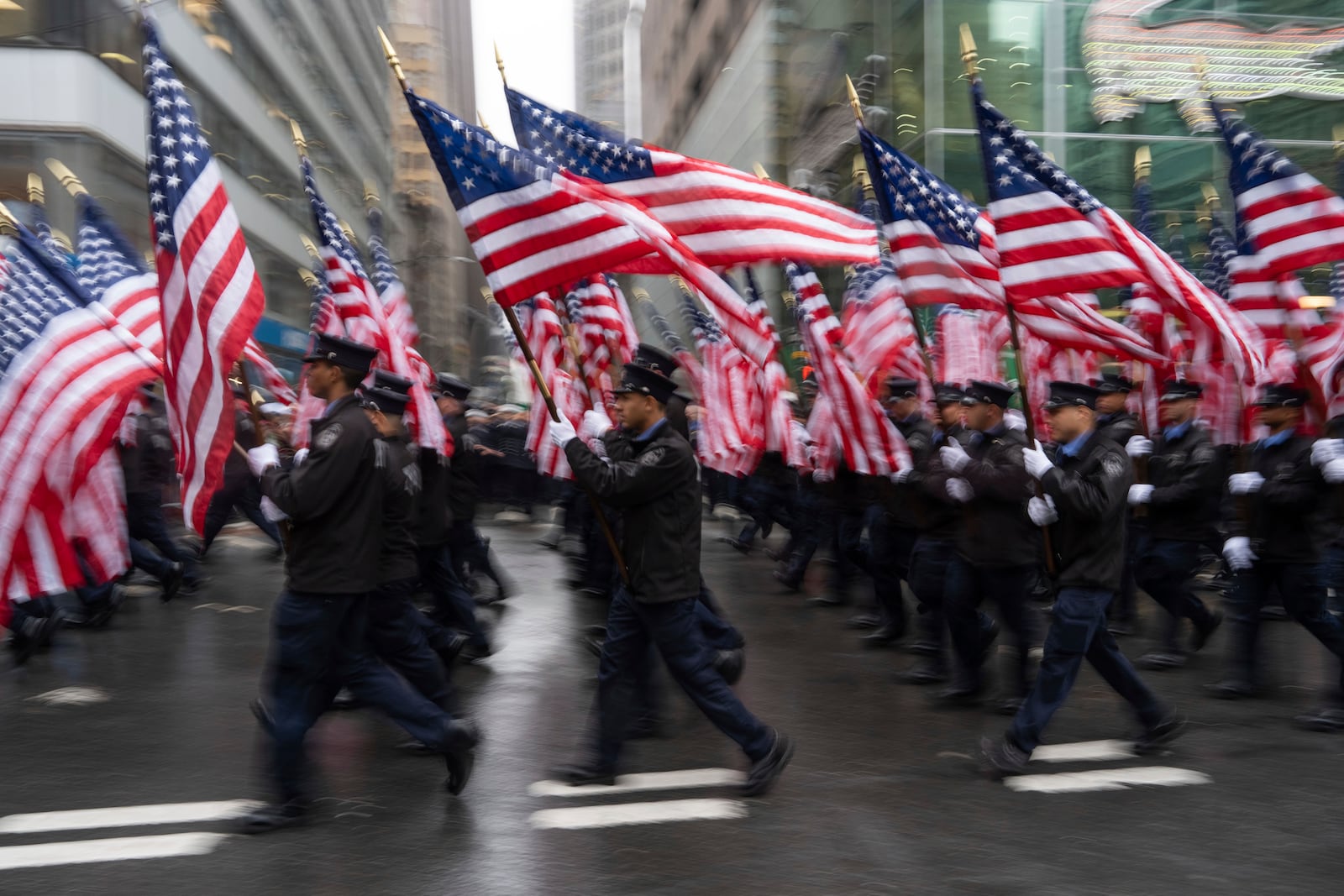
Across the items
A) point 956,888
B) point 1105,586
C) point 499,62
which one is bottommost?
point 956,888

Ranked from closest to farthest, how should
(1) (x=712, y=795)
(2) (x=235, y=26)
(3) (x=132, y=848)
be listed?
(3) (x=132, y=848), (1) (x=712, y=795), (2) (x=235, y=26)

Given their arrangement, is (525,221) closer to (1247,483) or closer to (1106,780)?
(1106,780)

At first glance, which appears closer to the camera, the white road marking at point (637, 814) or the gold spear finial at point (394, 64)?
the white road marking at point (637, 814)

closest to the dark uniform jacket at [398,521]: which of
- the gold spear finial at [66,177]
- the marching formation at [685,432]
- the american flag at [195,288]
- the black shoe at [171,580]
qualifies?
the marching formation at [685,432]

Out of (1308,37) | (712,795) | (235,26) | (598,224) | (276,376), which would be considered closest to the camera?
(712,795)

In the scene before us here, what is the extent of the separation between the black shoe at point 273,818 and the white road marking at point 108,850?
93 mm

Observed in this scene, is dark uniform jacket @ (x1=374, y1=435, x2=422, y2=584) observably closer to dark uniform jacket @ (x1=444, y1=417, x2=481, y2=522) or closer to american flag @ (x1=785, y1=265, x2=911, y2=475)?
dark uniform jacket @ (x1=444, y1=417, x2=481, y2=522)

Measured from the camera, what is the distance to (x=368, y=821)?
5.19 metres

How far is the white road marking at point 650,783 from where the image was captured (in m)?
5.57

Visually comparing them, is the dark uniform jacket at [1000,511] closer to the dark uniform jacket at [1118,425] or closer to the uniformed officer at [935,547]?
the uniformed officer at [935,547]

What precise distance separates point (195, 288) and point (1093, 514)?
4.09m

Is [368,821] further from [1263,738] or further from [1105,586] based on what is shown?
→ [1263,738]

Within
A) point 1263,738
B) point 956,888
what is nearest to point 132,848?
point 956,888

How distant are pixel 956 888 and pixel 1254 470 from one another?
3834 mm
